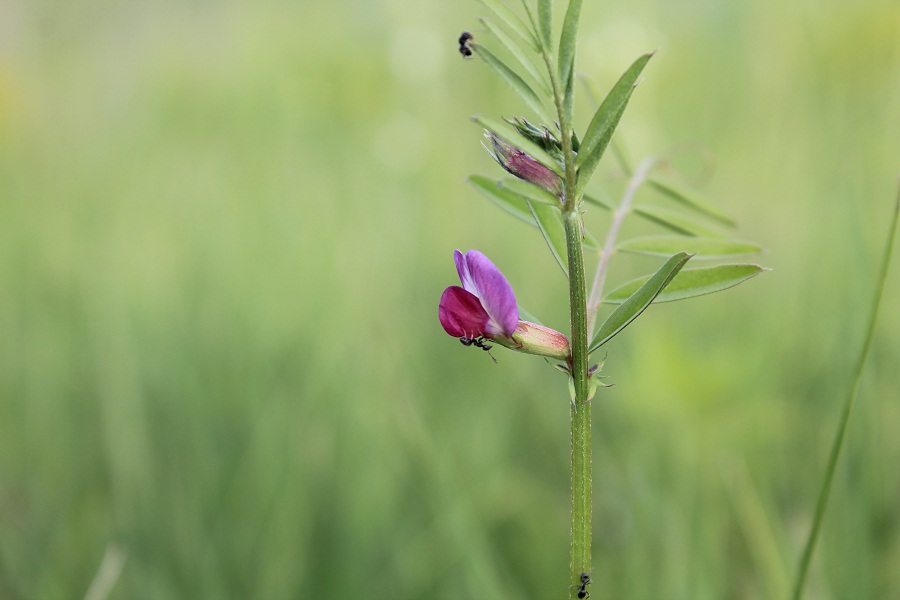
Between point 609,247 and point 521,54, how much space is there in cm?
19

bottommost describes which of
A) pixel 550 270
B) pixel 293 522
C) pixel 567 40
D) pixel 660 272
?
pixel 293 522

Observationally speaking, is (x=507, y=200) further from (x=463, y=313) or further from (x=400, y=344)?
(x=400, y=344)

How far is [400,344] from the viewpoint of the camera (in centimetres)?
190

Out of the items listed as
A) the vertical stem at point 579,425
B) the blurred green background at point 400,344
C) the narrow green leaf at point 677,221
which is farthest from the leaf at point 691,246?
the vertical stem at point 579,425

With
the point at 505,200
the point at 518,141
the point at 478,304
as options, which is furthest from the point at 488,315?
the point at 505,200

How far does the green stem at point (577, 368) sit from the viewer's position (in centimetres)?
53

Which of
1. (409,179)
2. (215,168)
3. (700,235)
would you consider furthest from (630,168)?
(215,168)

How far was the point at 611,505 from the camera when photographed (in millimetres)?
1676

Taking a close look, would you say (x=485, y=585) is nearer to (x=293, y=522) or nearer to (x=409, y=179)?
(x=293, y=522)

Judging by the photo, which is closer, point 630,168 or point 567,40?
point 567,40

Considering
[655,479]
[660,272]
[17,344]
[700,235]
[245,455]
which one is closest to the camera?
[660,272]

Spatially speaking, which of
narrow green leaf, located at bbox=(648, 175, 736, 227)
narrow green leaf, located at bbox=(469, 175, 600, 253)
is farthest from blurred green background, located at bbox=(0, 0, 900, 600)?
narrow green leaf, located at bbox=(469, 175, 600, 253)

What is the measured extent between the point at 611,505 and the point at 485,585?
650mm

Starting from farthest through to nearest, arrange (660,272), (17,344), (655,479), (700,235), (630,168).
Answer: (17,344) → (655,479) → (630,168) → (700,235) → (660,272)
